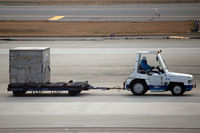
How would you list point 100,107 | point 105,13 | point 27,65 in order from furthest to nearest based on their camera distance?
point 105,13, point 27,65, point 100,107

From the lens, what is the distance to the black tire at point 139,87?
716 inches

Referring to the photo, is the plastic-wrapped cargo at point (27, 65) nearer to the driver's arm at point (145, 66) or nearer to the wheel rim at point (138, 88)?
the wheel rim at point (138, 88)

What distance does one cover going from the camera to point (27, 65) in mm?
18547

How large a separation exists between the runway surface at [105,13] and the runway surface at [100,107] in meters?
27.8

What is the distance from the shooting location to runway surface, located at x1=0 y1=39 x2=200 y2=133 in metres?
13.1

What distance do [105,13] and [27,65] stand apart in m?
43.8

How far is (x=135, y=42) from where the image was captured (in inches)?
1582

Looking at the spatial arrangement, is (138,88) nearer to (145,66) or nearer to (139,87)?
(139,87)

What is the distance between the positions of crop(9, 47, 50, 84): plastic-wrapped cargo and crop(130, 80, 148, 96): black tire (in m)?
3.98

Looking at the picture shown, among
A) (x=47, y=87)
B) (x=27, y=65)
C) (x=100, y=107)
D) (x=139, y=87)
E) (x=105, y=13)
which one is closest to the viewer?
(x=100, y=107)

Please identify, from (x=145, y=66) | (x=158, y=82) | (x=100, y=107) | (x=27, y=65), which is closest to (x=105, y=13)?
(x=27, y=65)

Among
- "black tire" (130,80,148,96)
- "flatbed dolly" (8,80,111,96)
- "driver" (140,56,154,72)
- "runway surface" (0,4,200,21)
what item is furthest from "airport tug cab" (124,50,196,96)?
"runway surface" (0,4,200,21)

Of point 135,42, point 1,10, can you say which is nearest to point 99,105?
point 135,42

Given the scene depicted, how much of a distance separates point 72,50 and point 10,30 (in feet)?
55.8
